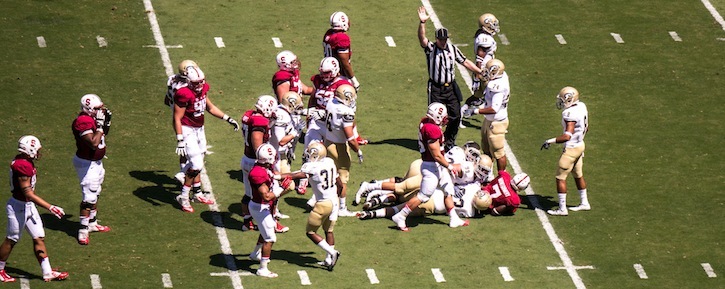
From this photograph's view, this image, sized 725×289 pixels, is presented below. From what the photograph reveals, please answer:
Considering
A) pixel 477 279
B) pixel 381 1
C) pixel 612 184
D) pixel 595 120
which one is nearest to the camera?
pixel 477 279

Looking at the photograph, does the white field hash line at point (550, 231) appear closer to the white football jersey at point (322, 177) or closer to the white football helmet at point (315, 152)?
the white football jersey at point (322, 177)

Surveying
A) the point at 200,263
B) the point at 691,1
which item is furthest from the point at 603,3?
the point at 200,263

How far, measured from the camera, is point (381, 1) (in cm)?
3622

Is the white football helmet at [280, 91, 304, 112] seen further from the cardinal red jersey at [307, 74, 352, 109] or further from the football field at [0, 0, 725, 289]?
the football field at [0, 0, 725, 289]

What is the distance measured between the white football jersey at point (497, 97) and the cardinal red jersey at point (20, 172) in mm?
8218

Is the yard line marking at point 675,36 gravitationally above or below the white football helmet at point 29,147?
below

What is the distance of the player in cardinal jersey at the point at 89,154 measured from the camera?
87.8ft

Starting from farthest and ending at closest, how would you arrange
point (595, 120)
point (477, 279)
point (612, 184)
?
point (595, 120)
point (612, 184)
point (477, 279)

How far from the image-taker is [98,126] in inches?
1065

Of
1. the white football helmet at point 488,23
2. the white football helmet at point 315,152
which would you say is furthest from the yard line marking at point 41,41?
the white football helmet at point 315,152

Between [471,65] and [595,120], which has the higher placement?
[471,65]

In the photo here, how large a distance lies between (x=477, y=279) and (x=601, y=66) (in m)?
8.61

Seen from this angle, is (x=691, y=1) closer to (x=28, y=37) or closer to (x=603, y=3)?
(x=603, y=3)

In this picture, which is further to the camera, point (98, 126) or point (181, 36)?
point (181, 36)
